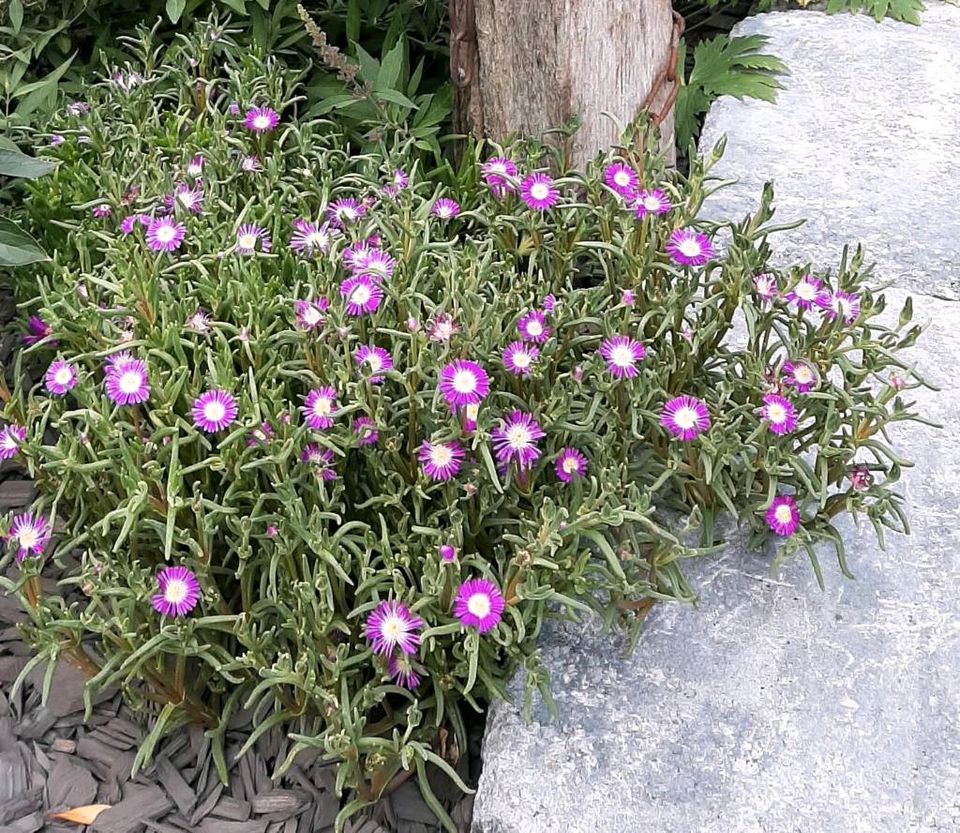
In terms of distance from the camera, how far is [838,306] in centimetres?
201

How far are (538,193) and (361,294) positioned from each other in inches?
23.7

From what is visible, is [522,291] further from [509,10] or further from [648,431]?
[509,10]

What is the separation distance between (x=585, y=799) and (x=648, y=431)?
695 mm

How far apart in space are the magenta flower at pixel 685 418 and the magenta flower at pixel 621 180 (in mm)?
582

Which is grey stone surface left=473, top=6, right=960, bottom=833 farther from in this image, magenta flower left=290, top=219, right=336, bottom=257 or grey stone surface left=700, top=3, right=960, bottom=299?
magenta flower left=290, top=219, right=336, bottom=257

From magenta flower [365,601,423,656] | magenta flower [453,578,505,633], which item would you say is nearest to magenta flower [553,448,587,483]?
magenta flower [453,578,505,633]

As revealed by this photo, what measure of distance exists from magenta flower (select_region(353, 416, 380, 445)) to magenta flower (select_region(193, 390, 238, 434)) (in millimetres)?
214

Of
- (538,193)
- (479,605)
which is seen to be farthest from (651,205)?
(479,605)

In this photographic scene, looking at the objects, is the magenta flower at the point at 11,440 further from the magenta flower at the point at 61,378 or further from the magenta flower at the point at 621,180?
the magenta flower at the point at 621,180

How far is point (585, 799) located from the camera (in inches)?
71.4

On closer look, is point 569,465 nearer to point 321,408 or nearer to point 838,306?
point 321,408

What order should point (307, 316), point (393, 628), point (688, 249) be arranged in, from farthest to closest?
1. point (688, 249)
2. point (307, 316)
3. point (393, 628)

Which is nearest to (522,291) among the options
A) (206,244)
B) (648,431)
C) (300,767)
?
(648,431)

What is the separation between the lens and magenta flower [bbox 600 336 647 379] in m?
1.96
